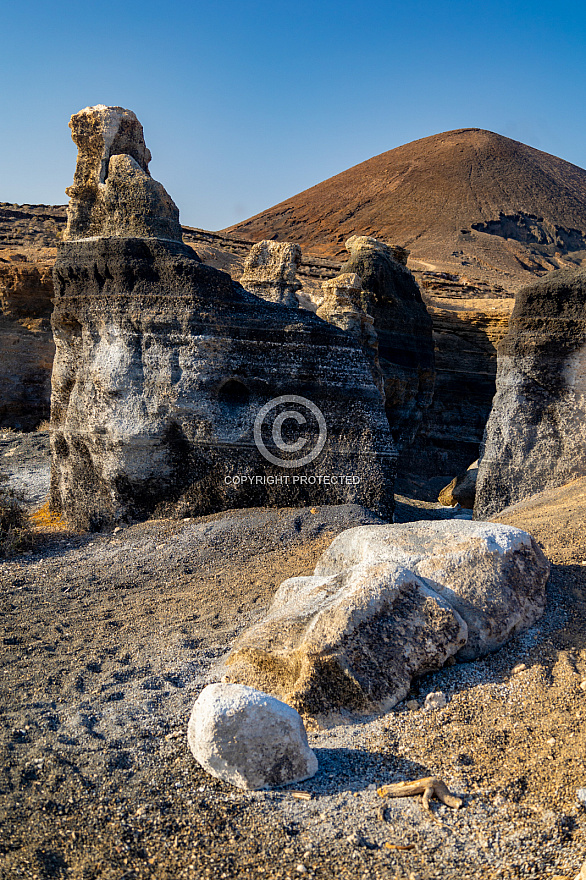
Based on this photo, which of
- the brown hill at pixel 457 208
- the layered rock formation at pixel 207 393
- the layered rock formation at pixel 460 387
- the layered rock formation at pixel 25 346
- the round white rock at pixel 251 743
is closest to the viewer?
the round white rock at pixel 251 743

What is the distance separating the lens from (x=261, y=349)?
767 cm

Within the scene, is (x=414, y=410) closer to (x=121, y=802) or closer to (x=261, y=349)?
(x=261, y=349)

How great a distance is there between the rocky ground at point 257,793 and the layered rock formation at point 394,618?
0.16 metres

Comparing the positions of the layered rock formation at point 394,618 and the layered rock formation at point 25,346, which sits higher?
the layered rock formation at point 25,346

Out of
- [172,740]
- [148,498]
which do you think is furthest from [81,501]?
[172,740]

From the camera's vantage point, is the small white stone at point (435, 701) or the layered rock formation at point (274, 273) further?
the layered rock formation at point (274, 273)

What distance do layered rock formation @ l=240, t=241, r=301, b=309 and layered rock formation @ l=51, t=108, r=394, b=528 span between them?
3005 millimetres

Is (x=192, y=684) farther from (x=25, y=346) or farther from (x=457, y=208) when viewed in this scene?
(x=457, y=208)

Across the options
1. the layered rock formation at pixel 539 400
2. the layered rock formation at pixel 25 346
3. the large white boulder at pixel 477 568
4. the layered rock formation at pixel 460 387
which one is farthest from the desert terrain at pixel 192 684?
the layered rock formation at pixel 460 387

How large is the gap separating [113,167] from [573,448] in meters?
6.38

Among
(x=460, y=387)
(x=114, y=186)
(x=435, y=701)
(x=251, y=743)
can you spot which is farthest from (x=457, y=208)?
(x=251, y=743)

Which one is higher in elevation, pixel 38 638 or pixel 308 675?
pixel 308 675

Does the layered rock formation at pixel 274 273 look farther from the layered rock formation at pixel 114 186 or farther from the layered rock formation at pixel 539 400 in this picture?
the layered rock formation at pixel 539 400

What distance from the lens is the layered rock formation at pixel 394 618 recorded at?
3881 millimetres
